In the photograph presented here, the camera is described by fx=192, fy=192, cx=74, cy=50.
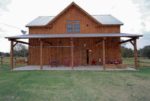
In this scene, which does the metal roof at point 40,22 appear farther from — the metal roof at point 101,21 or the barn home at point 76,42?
the barn home at point 76,42

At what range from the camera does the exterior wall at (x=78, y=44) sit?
68.2 ft

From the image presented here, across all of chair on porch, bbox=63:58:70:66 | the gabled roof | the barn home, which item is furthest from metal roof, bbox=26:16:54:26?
chair on porch, bbox=63:58:70:66

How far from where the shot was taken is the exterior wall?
20.8m

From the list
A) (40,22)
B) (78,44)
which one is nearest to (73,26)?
(78,44)

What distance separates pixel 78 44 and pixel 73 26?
2080 mm

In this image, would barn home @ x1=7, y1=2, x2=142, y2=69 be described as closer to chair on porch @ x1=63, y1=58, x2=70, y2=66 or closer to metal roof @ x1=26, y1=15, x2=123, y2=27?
chair on porch @ x1=63, y1=58, x2=70, y2=66

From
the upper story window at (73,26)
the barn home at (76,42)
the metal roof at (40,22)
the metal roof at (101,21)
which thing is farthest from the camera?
the metal roof at (40,22)

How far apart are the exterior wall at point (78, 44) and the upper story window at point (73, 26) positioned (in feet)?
1.09

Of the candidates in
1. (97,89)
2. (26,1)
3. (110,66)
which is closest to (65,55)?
(110,66)

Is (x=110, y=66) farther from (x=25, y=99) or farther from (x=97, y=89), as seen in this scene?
(x=25, y=99)

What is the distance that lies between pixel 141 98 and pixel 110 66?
10.4 metres

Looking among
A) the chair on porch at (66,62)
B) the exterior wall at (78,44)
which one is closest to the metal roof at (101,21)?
the exterior wall at (78,44)

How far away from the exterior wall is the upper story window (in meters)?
0.33

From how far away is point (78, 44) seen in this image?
68.1ft
